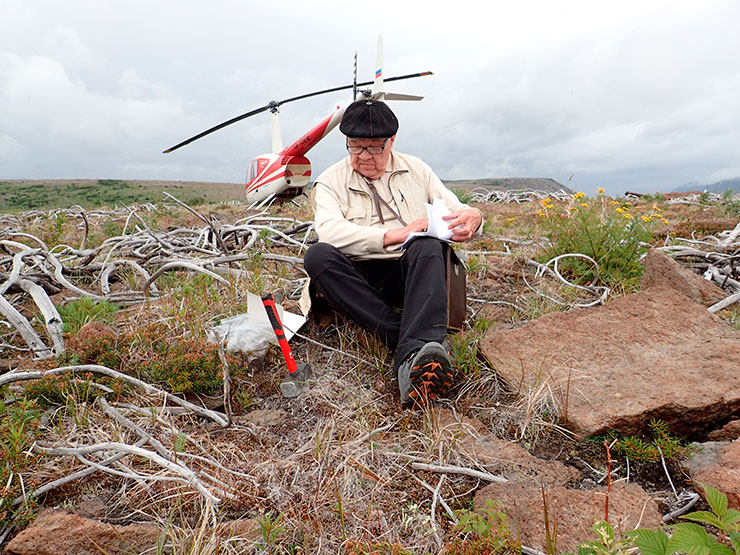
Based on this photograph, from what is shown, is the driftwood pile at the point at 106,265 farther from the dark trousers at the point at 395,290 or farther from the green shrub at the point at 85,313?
the dark trousers at the point at 395,290

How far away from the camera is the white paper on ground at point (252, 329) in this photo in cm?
253

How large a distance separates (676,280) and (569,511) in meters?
2.10

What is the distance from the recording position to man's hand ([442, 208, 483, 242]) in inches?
100

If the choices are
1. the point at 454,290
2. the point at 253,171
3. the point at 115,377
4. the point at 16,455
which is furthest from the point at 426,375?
the point at 253,171

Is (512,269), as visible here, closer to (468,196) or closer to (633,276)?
(633,276)

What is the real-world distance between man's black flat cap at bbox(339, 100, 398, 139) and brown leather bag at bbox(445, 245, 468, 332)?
799 mm

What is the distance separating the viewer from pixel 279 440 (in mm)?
1983

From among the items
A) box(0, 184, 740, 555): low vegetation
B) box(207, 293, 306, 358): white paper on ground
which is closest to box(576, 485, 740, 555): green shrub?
box(0, 184, 740, 555): low vegetation

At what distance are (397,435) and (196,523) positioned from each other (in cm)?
82

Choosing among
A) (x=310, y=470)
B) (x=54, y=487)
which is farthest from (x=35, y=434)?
(x=310, y=470)

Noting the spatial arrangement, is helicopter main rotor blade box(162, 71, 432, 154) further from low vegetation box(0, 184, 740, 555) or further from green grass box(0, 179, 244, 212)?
low vegetation box(0, 184, 740, 555)

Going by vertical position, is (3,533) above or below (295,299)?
below

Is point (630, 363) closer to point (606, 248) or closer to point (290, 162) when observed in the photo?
point (606, 248)

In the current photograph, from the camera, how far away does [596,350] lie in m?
2.31
